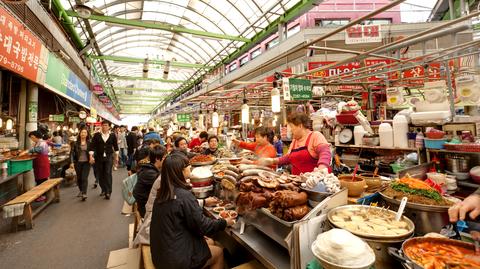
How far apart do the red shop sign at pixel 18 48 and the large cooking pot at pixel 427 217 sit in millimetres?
6775

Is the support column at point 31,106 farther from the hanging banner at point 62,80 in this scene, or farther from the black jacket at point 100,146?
the black jacket at point 100,146

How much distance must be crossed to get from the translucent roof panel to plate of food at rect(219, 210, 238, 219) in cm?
719

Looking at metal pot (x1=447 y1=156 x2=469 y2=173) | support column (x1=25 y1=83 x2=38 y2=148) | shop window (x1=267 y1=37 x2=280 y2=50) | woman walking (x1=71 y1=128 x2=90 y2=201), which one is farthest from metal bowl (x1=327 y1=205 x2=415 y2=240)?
shop window (x1=267 y1=37 x2=280 y2=50)

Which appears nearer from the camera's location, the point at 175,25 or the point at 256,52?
the point at 175,25

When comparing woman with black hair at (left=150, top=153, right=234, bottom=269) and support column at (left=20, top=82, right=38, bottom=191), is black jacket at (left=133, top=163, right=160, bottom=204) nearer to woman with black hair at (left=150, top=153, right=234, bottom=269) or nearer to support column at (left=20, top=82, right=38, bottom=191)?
woman with black hair at (left=150, top=153, right=234, bottom=269)

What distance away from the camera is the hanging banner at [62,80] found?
7047 mm

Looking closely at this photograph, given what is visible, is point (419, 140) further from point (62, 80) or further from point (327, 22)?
point (62, 80)

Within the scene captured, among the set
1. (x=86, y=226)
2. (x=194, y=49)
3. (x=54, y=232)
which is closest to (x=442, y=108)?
(x=86, y=226)

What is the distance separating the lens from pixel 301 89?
5426 mm

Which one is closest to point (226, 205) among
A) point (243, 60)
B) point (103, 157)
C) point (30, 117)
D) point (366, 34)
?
point (103, 157)

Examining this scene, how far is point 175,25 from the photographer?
1034cm

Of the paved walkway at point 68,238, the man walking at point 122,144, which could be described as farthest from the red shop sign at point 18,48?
the man walking at point 122,144

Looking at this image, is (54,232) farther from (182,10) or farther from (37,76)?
(182,10)

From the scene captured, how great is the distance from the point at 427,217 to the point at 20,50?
24.9ft
